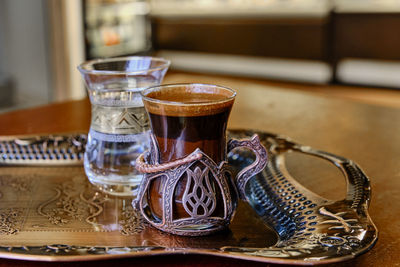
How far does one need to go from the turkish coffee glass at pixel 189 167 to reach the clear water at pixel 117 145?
0.09 meters

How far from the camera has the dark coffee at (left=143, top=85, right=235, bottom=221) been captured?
0.39 metres

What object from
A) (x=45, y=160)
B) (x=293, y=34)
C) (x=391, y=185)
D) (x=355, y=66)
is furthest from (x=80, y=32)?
(x=391, y=185)

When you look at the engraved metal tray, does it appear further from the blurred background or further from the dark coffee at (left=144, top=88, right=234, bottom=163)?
the blurred background

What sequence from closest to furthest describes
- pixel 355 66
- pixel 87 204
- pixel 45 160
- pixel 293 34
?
1. pixel 87 204
2. pixel 45 160
3. pixel 355 66
4. pixel 293 34

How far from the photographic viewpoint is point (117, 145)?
0.51m

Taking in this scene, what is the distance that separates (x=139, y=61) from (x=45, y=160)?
0.18m

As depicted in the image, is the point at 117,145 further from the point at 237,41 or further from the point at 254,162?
the point at 237,41

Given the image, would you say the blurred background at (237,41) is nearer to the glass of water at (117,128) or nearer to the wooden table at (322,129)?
the wooden table at (322,129)

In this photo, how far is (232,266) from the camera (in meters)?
0.38

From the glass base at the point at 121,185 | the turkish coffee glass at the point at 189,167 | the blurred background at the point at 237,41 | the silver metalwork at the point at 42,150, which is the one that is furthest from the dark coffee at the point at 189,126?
the blurred background at the point at 237,41

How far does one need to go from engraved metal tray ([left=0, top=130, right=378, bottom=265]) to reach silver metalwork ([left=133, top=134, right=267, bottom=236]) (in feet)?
0.04

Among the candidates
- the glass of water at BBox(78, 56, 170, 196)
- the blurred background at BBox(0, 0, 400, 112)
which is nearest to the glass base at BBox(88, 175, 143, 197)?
the glass of water at BBox(78, 56, 170, 196)

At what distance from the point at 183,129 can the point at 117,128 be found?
0.43 ft

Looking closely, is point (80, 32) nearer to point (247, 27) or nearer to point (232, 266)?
point (247, 27)
